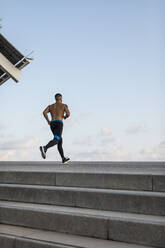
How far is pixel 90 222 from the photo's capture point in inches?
158

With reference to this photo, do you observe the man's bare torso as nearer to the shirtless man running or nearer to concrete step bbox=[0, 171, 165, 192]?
the shirtless man running

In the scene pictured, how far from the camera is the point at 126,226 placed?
3777mm

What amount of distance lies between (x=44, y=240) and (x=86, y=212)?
0.74 metres

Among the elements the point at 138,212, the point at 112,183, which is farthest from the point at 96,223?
the point at 112,183

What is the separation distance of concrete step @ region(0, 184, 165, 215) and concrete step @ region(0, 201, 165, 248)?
0.13 metres

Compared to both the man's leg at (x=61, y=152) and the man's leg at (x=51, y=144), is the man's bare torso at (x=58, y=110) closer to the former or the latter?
the man's leg at (x=51, y=144)

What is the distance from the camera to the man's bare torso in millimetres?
8023

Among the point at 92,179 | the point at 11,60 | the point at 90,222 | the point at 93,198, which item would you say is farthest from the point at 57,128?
the point at 11,60

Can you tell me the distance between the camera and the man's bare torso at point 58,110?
802 cm

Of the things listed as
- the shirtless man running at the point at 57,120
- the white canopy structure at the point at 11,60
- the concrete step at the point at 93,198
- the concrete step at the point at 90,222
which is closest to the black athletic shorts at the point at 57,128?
the shirtless man running at the point at 57,120

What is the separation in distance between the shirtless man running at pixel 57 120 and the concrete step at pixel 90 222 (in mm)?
3291

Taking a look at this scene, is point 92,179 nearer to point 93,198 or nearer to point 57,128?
point 93,198

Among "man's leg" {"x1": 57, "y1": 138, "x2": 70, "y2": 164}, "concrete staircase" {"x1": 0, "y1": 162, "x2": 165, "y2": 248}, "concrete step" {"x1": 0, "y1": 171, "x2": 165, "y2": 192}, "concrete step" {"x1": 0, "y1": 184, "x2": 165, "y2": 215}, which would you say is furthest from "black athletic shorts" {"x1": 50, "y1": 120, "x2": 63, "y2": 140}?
"concrete step" {"x1": 0, "y1": 184, "x2": 165, "y2": 215}

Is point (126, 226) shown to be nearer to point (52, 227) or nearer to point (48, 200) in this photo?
point (52, 227)
